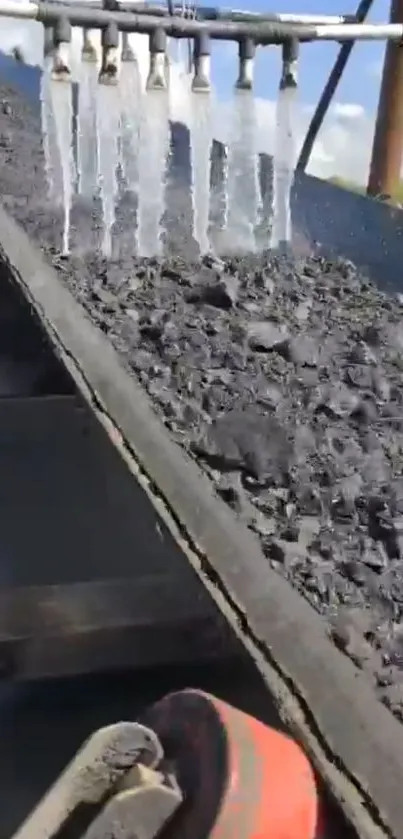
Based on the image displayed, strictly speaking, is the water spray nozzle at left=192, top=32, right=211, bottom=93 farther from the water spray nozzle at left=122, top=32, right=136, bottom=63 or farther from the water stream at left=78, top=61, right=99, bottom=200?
the water stream at left=78, top=61, right=99, bottom=200

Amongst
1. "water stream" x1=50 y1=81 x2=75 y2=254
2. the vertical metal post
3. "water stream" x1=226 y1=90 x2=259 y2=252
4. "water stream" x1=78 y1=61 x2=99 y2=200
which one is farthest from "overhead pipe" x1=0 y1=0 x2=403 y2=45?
the vertical metal post

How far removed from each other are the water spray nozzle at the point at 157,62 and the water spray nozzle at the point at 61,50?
0.29 metres

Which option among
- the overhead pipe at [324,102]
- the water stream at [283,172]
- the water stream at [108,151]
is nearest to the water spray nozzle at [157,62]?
the water stream at [108,151]

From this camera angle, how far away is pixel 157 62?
3783mm

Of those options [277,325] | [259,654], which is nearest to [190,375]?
[277,325]

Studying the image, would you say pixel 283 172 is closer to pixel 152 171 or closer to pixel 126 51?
pixel 152 171

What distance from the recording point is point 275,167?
17.7ft

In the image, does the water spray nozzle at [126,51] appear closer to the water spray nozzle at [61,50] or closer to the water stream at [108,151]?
the water stream at [108,151]

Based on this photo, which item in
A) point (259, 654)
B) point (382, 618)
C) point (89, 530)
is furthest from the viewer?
point (382, 618)

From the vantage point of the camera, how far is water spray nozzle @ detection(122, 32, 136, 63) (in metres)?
4.16

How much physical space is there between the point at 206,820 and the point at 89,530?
1.07 m

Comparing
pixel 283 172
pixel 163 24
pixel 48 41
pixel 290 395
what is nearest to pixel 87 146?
pixel 283 172

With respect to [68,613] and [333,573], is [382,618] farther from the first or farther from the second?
[68,613]

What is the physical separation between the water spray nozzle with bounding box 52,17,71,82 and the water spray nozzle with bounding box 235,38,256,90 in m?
0.64
